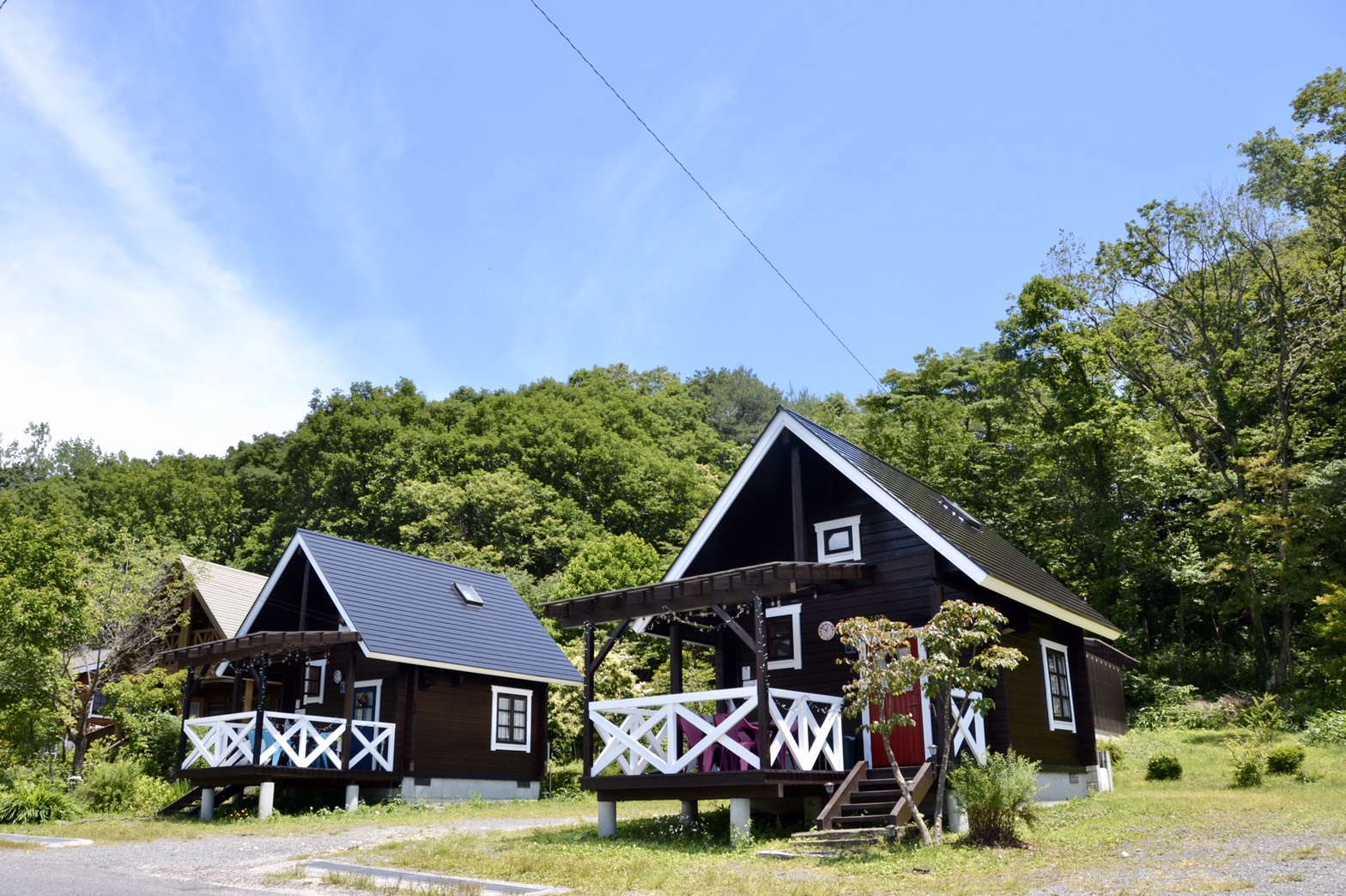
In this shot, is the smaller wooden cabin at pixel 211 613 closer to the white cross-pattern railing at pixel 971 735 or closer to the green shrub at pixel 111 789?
the green shrub at pixel 111 789

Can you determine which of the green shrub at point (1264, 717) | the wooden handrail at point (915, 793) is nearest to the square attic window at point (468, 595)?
the wooden handrail at point (915, 793)

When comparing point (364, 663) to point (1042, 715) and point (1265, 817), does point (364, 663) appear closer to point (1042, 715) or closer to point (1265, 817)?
point (1042, 715)

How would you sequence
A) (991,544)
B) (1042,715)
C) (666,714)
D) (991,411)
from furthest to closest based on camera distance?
(991,411), (991,544), (1042,715), (666,714)

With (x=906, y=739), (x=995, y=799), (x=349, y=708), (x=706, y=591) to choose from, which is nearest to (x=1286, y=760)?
(x=906, y=739)

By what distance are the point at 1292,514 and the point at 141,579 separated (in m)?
31.9

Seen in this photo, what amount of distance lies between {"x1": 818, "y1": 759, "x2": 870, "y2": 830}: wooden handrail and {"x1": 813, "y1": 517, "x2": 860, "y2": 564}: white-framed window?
10.9 feet

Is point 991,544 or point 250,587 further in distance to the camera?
point 250,587

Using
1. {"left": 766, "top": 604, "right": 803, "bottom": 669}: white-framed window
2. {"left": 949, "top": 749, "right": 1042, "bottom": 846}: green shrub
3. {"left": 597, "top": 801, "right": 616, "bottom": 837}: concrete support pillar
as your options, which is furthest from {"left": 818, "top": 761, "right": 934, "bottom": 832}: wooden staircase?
{"left": 597, "top": 801, "right": 616, "bottom": 837}: concrete support pillar

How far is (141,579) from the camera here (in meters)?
27.6

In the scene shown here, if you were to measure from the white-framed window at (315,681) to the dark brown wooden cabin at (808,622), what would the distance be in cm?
1023

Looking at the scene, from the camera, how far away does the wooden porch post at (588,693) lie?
15266 mm

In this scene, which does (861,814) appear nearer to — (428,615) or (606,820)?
(606,820)

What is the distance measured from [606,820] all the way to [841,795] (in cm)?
353

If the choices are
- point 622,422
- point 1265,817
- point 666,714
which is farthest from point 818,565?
point 622,422
